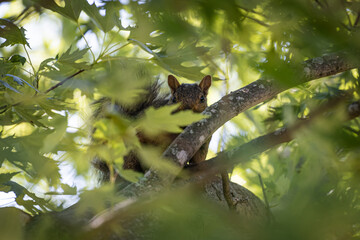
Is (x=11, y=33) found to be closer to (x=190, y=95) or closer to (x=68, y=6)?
(x=68, y=6)

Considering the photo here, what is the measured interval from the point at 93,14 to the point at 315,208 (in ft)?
3.58

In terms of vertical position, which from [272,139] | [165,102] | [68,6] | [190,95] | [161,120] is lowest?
[165,102]

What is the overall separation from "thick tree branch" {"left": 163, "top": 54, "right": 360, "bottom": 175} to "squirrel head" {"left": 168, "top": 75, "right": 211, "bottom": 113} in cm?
94

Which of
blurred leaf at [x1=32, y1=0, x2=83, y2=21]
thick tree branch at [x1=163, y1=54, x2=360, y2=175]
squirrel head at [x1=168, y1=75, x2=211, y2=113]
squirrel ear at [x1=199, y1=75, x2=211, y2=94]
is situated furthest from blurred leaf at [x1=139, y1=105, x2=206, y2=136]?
squirrel ear at [x1=199, y1=75, x2=211, y2=94]

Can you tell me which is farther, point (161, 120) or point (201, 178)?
point (201, 178)

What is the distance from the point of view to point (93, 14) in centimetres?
139

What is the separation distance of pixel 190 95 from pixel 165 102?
0.28 m

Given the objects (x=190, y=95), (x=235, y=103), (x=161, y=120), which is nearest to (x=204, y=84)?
(x=190, y=95)

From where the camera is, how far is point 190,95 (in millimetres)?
2904

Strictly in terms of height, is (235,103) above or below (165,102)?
above

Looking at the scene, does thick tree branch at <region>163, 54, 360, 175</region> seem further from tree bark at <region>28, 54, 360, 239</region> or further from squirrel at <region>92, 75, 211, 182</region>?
squirrel at <region>92, 75, 211, 182</region>

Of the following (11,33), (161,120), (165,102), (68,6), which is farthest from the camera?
(165,102)

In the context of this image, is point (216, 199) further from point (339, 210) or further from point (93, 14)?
point (339, 210)

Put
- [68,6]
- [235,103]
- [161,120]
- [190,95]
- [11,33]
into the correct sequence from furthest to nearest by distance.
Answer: [190,95] → [235,103] → [11,33] → [68,6] → [161,120]
